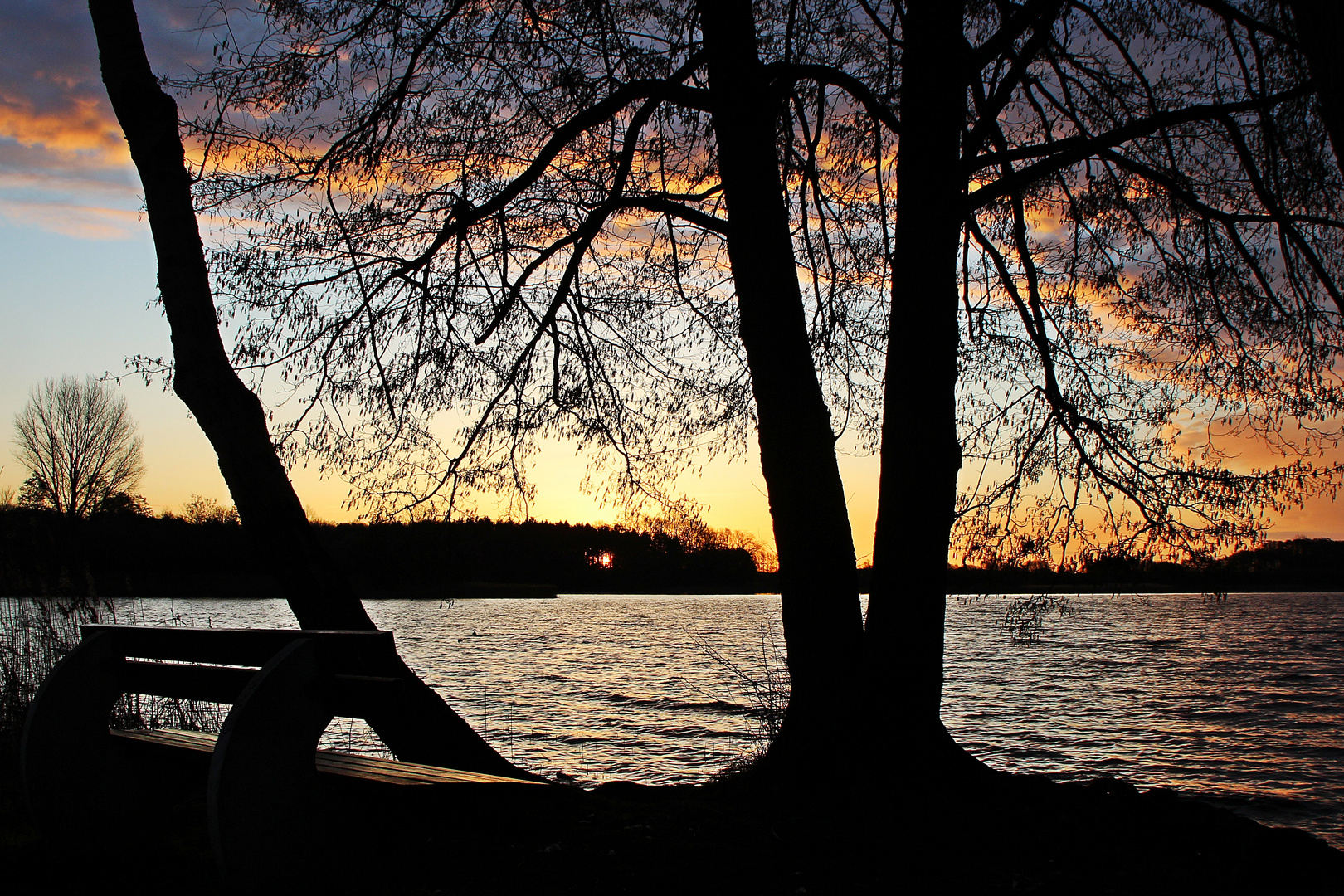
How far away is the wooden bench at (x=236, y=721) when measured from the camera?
2.72 metres

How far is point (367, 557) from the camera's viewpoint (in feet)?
22.4

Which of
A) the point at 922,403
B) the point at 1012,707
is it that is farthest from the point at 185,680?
the point at 1012,707

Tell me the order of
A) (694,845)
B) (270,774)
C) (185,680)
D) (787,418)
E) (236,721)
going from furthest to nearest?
(787,418)
(694,845)
(185,680)
(270,774)
(236,721)

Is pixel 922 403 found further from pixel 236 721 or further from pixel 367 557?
pixel 367 557

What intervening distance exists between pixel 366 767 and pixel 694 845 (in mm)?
1360

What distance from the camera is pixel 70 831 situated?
3559 millimetres

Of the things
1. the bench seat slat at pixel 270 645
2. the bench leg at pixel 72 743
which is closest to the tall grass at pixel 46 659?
the bench leg at pixel 72 743

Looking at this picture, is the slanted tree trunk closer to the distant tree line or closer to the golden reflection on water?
the distant tree line

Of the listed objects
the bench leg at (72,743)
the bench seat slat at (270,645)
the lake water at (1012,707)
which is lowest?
the lake water at (1012,707)

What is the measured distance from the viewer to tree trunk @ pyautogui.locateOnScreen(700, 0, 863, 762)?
466cm

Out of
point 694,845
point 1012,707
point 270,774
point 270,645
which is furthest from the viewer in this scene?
point 1012,707

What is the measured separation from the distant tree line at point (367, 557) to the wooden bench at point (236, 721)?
0.87 metres

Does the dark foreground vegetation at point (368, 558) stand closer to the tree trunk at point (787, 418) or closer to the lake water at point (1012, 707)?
the lake water at point (1012, 707)

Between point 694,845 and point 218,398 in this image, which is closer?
point 694,845
